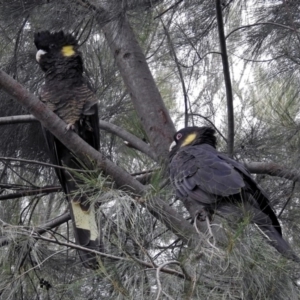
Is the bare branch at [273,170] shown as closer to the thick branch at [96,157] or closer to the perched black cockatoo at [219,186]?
the perched black cockatoo at [219,186]

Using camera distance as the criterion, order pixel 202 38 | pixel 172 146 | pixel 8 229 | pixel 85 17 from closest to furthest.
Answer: pixel 8 229
pixel 85 17
pixel 172 146
pixel 202 38

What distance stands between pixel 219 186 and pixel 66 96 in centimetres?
78

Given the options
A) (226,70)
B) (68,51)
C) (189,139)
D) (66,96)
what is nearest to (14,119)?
(66,96)

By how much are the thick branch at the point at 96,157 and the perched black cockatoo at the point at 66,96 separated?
42 centimetres

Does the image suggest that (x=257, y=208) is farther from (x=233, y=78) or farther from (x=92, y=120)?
(x=233, y=78)

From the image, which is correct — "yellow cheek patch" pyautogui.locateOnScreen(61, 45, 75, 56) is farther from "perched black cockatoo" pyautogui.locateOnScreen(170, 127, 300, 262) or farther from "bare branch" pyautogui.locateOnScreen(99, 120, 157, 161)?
"perched black cockatoo" pyautogui.locateOnScreen(170, 127, 300, 262)

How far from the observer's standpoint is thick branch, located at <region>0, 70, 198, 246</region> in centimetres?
198

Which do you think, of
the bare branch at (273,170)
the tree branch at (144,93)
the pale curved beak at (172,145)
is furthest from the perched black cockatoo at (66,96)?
the bare branch at (273,170)

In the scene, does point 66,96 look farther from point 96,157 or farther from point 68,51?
point 96,157

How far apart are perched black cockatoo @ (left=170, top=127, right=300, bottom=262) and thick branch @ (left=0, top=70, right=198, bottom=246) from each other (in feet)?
0.48

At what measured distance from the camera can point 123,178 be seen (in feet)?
7.07

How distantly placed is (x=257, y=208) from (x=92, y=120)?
806mm

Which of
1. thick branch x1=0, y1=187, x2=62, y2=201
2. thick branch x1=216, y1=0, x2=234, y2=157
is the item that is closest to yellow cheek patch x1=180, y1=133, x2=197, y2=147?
thick branch x1=216, y1=0, x2=234, y2=157

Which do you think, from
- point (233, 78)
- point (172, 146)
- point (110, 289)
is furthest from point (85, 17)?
point (233, 78)
